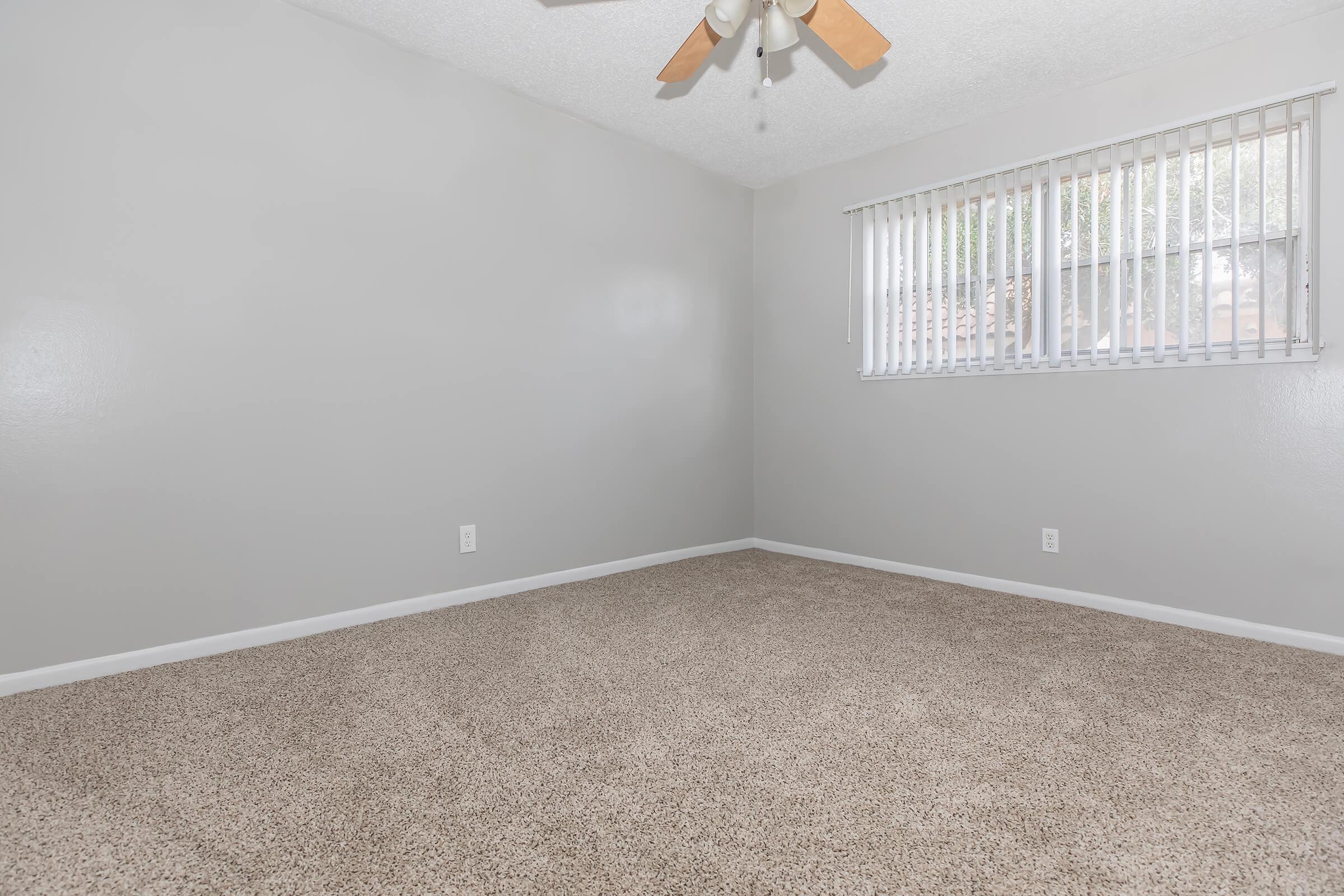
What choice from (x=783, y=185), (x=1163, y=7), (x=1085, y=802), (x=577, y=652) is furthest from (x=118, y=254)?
(x=1163, y=7)

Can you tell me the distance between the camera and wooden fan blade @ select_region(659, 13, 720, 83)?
1940 millimetres

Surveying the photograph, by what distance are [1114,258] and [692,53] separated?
1.89 m

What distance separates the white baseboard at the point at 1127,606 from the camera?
7.45ft

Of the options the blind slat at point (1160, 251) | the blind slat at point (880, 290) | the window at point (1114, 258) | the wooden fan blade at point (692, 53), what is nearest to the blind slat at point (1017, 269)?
the window at point (1114, 258)

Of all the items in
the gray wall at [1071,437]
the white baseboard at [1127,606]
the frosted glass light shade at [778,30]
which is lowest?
the white baseboard at [1127,606]

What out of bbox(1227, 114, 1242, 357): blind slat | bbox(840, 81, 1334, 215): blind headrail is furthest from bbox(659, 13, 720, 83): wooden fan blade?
bbox(1227, 114, 1242, 357): blind slat

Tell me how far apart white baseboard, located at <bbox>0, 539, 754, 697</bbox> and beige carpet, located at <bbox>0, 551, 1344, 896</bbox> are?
0.23ft

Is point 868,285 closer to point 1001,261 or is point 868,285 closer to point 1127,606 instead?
point 1001,261

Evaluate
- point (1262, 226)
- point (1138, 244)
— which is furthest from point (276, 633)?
point (1262, 226)

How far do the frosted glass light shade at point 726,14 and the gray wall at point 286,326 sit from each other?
1.38m

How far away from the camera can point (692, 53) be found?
2043mm

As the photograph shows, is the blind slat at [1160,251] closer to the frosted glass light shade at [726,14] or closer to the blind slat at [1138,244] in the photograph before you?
the blind slat at [1138,244]

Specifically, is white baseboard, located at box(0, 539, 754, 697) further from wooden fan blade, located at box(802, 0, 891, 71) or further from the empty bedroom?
wooden fan blade, located at box(802, 0, 891, 71)

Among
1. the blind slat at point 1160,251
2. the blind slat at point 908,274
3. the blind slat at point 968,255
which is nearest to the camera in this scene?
the blind slat at point 1160,251
